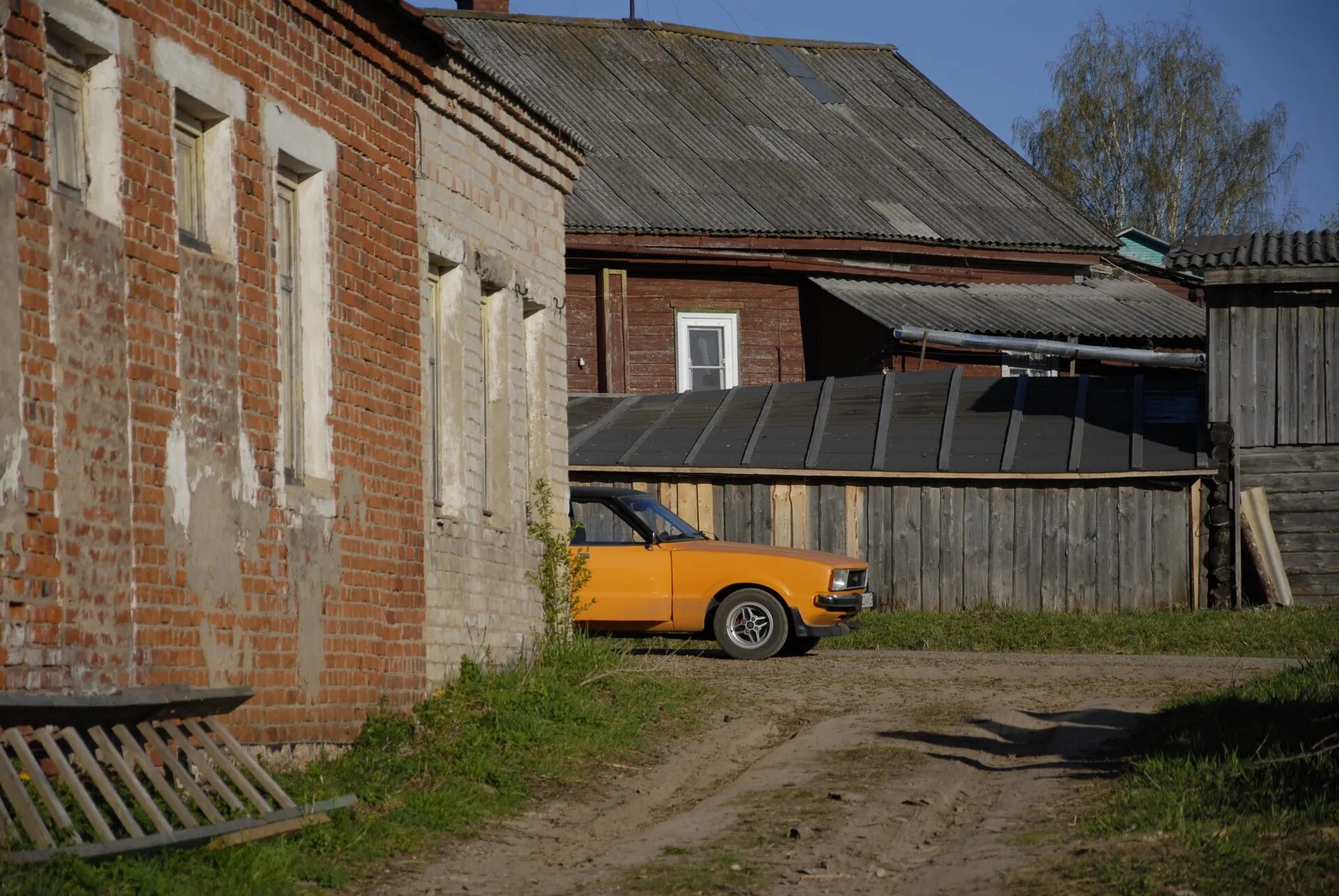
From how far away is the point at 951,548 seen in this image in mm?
21625

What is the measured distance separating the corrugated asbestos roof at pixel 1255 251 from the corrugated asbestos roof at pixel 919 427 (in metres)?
2.24

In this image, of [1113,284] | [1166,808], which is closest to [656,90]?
[1113,284]

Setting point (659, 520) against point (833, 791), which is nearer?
point (833, 791)

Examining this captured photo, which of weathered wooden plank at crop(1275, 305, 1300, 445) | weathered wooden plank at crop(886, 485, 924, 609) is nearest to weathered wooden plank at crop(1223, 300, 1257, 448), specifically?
weathered wooden plank at crop(1275, 305, 1300, 445)

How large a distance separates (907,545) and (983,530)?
961mm

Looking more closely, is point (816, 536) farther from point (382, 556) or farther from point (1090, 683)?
point (382, 556)

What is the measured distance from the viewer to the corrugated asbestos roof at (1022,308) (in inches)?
1068

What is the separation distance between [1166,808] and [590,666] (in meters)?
5.72

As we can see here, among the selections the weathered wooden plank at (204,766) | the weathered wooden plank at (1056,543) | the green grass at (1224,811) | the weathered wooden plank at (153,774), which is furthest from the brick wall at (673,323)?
the weathered wooden plank at (153,774)

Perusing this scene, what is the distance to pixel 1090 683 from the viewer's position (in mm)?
14312

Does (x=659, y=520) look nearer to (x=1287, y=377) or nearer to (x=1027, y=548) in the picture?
(x=1027, y=548)

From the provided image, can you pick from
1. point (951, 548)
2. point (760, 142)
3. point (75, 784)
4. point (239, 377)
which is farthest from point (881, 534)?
point (75, 784)

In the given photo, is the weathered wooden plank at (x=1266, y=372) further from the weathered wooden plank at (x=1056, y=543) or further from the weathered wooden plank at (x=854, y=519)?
the weathered wooden plank at (x=854, y=519)

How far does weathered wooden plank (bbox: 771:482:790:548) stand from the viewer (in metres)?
21.7
